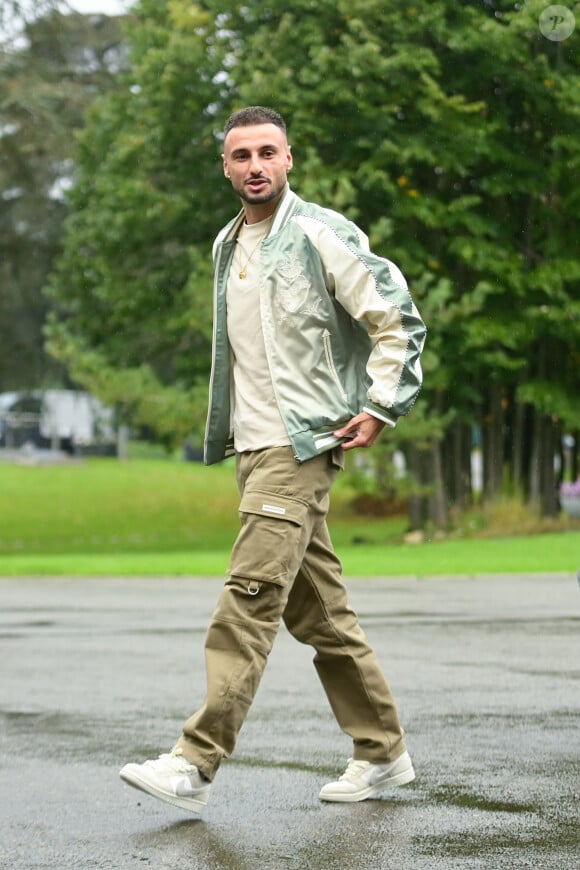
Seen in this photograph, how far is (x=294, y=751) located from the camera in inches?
261

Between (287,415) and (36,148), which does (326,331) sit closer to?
(287,415)

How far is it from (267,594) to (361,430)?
56cm

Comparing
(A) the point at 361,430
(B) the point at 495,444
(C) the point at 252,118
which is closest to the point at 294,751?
(A) the point at 361,430

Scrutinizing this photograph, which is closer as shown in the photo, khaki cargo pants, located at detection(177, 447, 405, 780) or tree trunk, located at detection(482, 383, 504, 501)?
khaki cargo pants, located at detection(177, 447, 405, 780)

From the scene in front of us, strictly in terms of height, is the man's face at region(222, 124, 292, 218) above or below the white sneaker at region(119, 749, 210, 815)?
above

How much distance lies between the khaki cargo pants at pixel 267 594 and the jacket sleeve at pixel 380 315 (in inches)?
11.4

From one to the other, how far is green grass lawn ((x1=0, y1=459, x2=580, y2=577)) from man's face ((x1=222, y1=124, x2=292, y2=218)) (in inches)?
538

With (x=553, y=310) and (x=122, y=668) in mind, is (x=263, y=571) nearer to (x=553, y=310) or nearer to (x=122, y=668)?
(x=122, y=668)

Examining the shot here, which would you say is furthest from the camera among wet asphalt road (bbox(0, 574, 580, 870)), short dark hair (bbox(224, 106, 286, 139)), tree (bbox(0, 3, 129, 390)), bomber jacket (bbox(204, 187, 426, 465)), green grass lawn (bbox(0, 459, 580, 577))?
tree (bbox(0, 3, 129, 390))

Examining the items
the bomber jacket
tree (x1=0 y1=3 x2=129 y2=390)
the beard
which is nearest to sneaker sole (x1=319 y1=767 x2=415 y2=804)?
the bomber jacket

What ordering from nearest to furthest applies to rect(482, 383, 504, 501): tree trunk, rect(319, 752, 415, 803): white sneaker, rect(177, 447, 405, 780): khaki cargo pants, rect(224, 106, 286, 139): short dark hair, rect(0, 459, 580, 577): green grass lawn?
rect(177, 447, 405, 780): khaki cargo pants, rect(224, 106, 286, 139): short dark hair, rect(319, 752, 415, 803): white sneaker, rect(0, 459, 580, 577): green grass lawn, rect(482, 383, 504, 501): tree trunk

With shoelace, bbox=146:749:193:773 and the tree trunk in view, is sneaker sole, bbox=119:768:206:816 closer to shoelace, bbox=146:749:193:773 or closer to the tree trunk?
shoelace, bbox=146:749:193:773

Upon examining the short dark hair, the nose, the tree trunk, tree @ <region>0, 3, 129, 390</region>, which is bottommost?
the tree trunk

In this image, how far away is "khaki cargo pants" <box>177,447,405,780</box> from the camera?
526 centimetres
